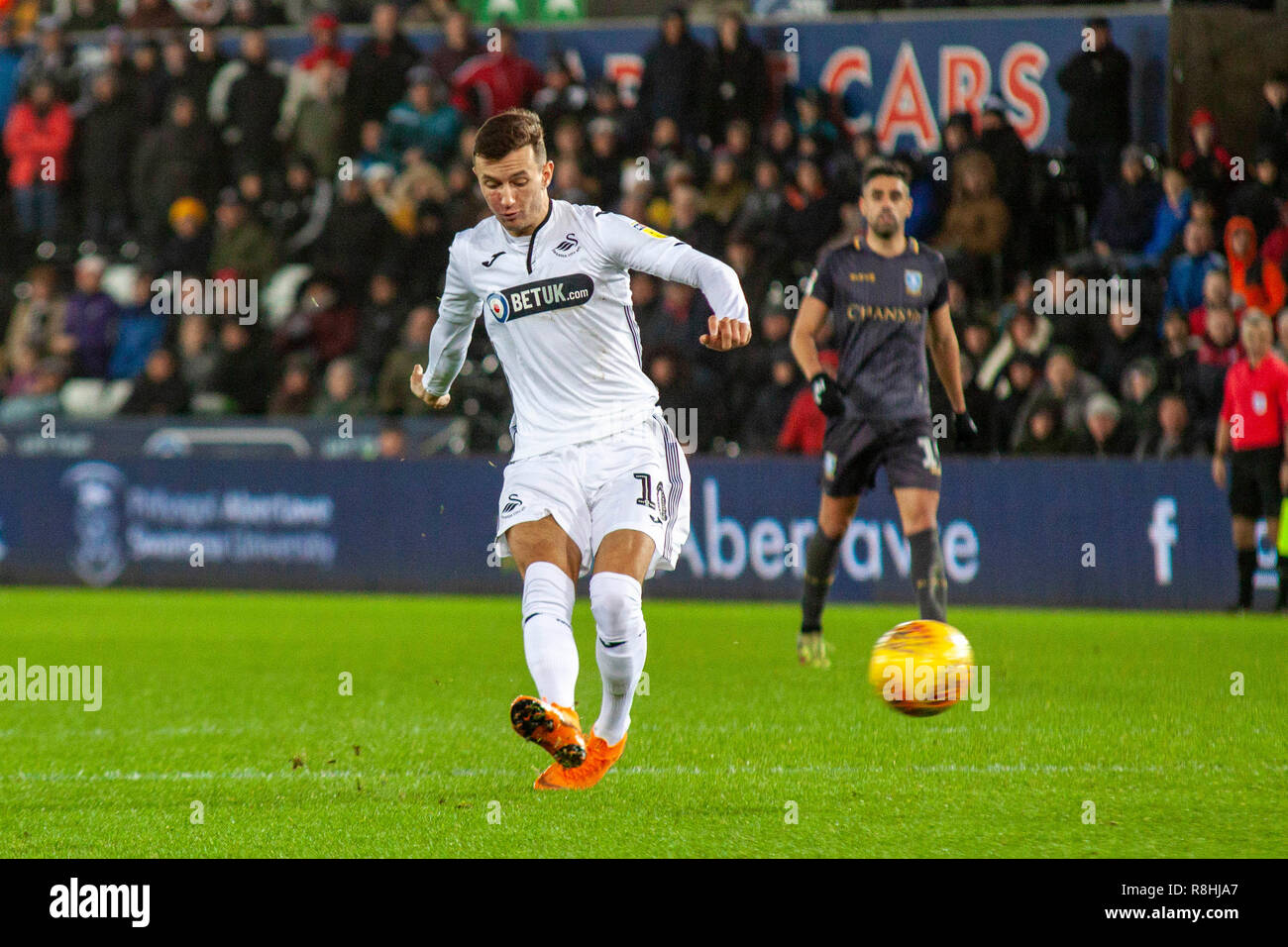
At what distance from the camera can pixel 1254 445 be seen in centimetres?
1333

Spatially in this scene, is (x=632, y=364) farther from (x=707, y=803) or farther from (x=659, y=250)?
(x=707, y=803)

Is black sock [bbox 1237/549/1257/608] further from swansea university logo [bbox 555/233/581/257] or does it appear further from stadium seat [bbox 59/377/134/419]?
stadium seat [bbox 59/377/134/419]

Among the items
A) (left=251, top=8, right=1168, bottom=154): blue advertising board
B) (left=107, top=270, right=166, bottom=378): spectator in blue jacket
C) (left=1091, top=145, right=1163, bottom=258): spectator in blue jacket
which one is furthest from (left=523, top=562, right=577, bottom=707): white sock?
(left=107, top=270, right=166, bottom=378): spectator in blue jacket

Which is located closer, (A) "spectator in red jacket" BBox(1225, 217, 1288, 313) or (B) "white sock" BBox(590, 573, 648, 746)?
(B) "white sock" BBox(590, 573, 648, 746)

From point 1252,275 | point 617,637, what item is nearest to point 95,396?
point 1252,275

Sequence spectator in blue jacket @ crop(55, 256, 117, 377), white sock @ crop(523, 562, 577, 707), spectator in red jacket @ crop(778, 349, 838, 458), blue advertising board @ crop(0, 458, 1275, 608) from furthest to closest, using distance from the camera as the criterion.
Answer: spectator in blue jacket @ crop(55, 256, 117, 377), spectator in red jacket @ crop(778, 349, 838, 458), blue advertising board @ crop(0, 458, 1275, 608), white sock @ crop(523, 562, 577, 707)

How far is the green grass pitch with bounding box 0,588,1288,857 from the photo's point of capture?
215 inches

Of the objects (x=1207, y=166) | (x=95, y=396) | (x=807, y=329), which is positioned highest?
(x=1207, y=166)

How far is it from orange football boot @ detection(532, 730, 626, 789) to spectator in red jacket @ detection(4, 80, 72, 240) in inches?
595

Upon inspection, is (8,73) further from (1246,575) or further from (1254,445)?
(1246,575)

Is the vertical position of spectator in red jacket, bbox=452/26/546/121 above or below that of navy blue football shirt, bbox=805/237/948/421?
above

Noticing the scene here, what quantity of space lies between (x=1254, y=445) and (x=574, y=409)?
8413 millimetres

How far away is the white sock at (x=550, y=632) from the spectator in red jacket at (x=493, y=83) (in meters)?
12.1

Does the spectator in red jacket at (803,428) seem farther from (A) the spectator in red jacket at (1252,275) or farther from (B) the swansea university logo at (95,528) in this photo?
(B) the swansea university logo at (95,528)
